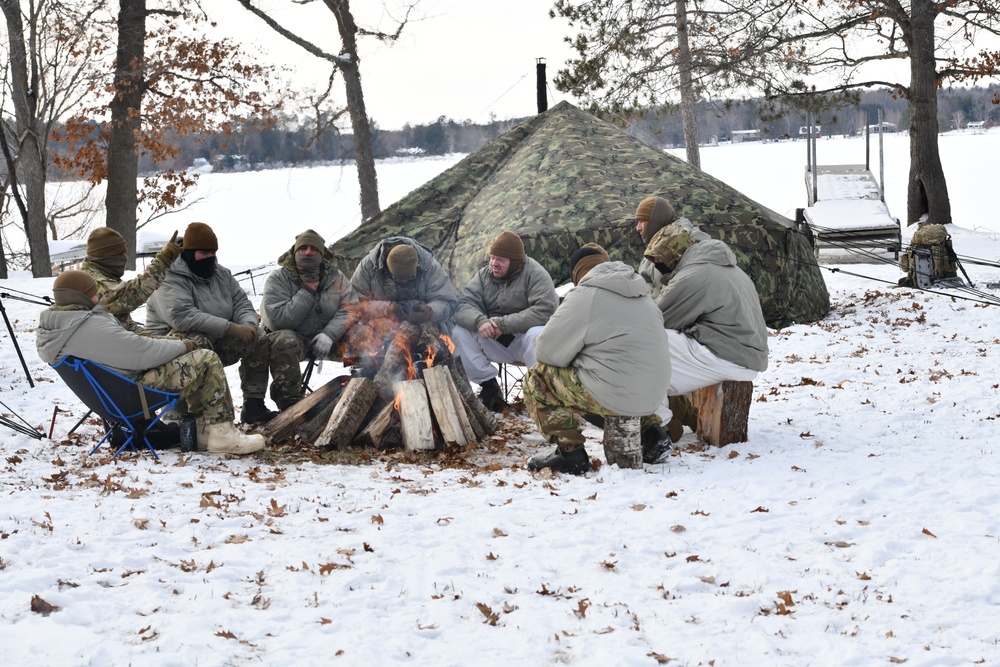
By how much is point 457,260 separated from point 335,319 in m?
3.07

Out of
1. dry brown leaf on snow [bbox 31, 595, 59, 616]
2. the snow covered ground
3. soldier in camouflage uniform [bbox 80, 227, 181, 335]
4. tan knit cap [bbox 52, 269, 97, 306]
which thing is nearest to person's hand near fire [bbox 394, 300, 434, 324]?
the snow covered ground

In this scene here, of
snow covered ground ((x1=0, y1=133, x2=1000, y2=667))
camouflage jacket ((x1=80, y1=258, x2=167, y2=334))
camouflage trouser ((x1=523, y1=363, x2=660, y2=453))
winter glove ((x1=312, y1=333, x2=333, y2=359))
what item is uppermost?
camouflage jacket ((x1=80, y1=258, x2=167, y2=334))

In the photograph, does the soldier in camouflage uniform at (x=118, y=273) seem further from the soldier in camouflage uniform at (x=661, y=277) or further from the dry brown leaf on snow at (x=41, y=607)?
the soldier in camouflage uniform at (x=661, y=277)

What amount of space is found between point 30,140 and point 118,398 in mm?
14524

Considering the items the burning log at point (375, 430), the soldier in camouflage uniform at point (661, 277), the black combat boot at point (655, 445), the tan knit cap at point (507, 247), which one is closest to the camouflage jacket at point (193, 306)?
the burning log at point (375, 430)

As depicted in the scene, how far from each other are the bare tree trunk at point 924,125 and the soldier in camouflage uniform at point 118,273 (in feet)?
43.6

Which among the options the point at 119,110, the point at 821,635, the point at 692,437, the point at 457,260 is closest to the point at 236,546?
the point at 821,635

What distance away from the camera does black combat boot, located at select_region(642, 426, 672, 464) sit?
17.4ft

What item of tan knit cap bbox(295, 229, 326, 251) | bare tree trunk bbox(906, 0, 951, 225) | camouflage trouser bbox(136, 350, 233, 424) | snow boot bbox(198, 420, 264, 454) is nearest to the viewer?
camouflage trouser bbox(136, 350, 233, 424)

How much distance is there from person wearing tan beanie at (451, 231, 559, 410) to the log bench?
1.46m

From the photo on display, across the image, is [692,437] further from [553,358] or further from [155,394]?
[155,394]

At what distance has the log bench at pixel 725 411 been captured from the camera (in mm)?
5624

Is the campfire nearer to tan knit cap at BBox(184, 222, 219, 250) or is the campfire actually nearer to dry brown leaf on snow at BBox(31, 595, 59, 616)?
tan knit cap at BBox(184, 222, 219, 250)

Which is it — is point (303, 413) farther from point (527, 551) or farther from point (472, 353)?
point (527, 551)
